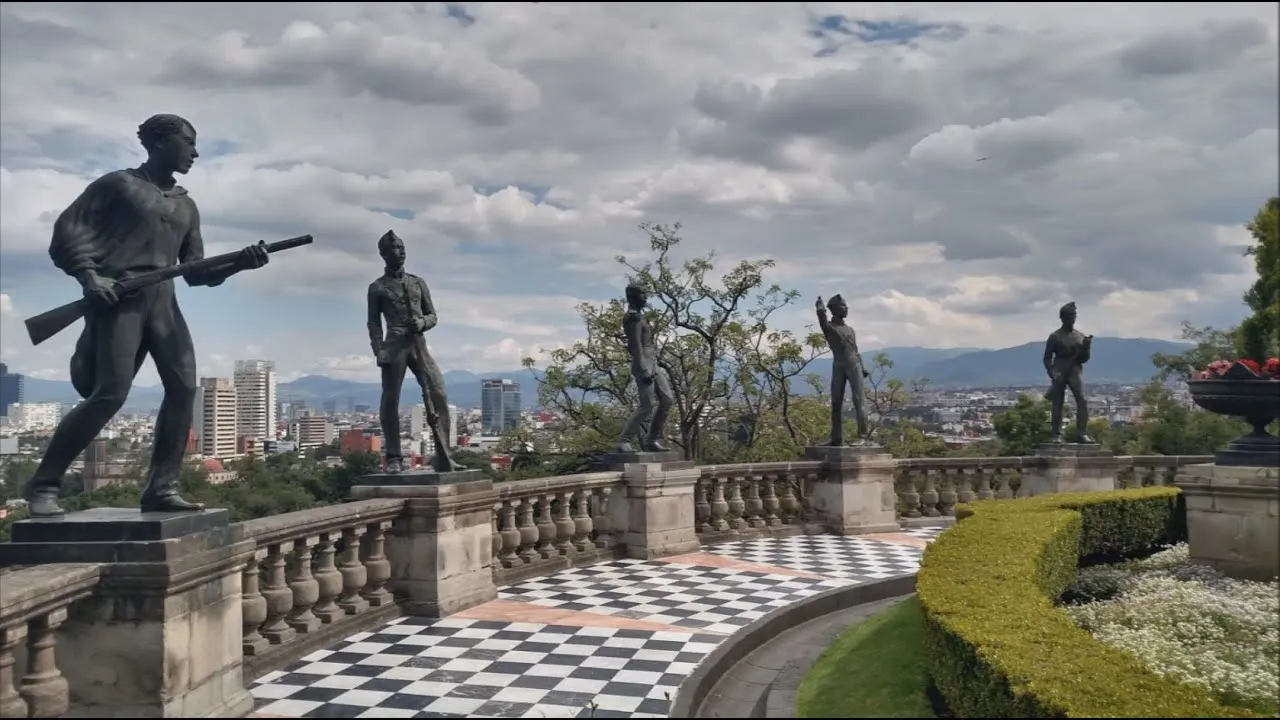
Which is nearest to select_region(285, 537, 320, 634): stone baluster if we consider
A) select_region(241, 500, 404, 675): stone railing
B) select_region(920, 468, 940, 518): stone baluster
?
select_region(241, 500, 404, 675): stone railing

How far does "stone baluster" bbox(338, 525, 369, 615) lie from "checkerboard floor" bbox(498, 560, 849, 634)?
1.81 meters

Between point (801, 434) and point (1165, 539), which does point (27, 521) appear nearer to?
point (1165, 539)

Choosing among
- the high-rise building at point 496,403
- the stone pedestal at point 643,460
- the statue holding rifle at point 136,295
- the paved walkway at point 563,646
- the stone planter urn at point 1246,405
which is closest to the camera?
the statue holding rifle at point 136,295

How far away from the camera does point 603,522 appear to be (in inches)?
461

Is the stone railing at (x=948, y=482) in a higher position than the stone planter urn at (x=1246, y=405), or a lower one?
lower

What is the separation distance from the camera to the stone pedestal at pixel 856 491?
13773 millimetres

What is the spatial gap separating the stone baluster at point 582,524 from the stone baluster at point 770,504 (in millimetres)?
3589

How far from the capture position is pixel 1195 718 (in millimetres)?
3373

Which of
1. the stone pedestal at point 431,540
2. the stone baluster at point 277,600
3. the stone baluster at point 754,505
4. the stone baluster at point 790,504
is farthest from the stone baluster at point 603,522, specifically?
the stone baluster at point 277,600

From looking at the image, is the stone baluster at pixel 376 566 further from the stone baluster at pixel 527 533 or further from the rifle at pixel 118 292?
the rifle at pixel 118 292

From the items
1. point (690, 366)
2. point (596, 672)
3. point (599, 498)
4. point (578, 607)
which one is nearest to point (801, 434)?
point (690, 366)

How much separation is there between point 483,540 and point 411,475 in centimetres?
103

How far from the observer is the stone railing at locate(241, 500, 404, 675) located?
248 inches

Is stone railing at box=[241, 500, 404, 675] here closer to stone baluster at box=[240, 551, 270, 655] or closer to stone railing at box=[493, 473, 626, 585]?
stone baluster at box=[240, 551, 270, 655]
